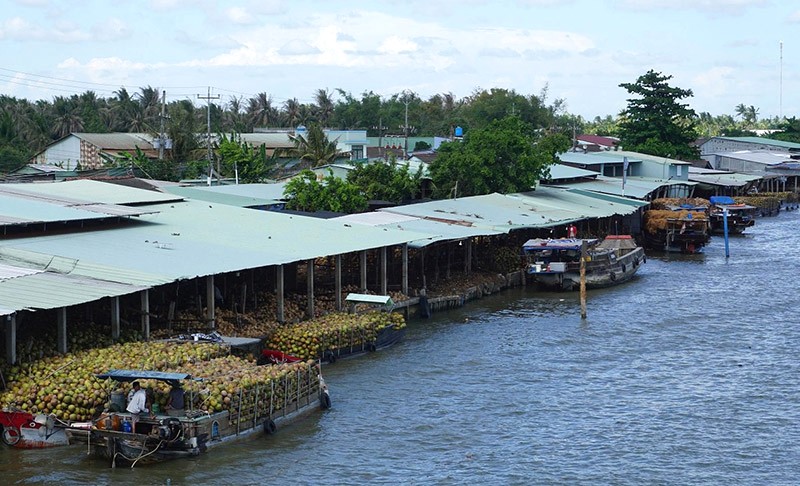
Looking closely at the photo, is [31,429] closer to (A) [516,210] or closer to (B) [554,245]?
(B) [554,245]

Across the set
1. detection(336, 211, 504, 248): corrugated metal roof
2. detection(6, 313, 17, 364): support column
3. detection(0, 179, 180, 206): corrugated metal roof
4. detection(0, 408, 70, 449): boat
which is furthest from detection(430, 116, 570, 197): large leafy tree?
detection(0, 408, 70, 449): boat

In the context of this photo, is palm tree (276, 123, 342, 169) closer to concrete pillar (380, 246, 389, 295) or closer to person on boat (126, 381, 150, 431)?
concrete pillar (380, 246, 389, 295)

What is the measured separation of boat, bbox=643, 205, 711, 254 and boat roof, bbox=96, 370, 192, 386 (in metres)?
45.2

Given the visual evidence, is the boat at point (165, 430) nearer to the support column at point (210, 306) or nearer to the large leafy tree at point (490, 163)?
the support column at point (210, 306)

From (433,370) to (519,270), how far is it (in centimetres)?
1807

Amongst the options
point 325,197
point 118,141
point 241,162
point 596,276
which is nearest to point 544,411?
point 596,276

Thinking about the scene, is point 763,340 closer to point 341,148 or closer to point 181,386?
point 181,386

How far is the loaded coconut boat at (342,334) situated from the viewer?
99.8 ft

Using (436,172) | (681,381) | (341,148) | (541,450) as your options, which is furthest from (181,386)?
(341,148)

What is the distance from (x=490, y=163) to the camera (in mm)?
59188

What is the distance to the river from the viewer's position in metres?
22.8

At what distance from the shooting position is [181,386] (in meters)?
22.3

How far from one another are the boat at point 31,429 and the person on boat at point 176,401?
2.23 metres

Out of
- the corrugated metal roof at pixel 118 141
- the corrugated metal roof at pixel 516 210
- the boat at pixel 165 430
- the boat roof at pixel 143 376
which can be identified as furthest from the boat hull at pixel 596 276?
the corrugated metal roof at pixel 118 141
